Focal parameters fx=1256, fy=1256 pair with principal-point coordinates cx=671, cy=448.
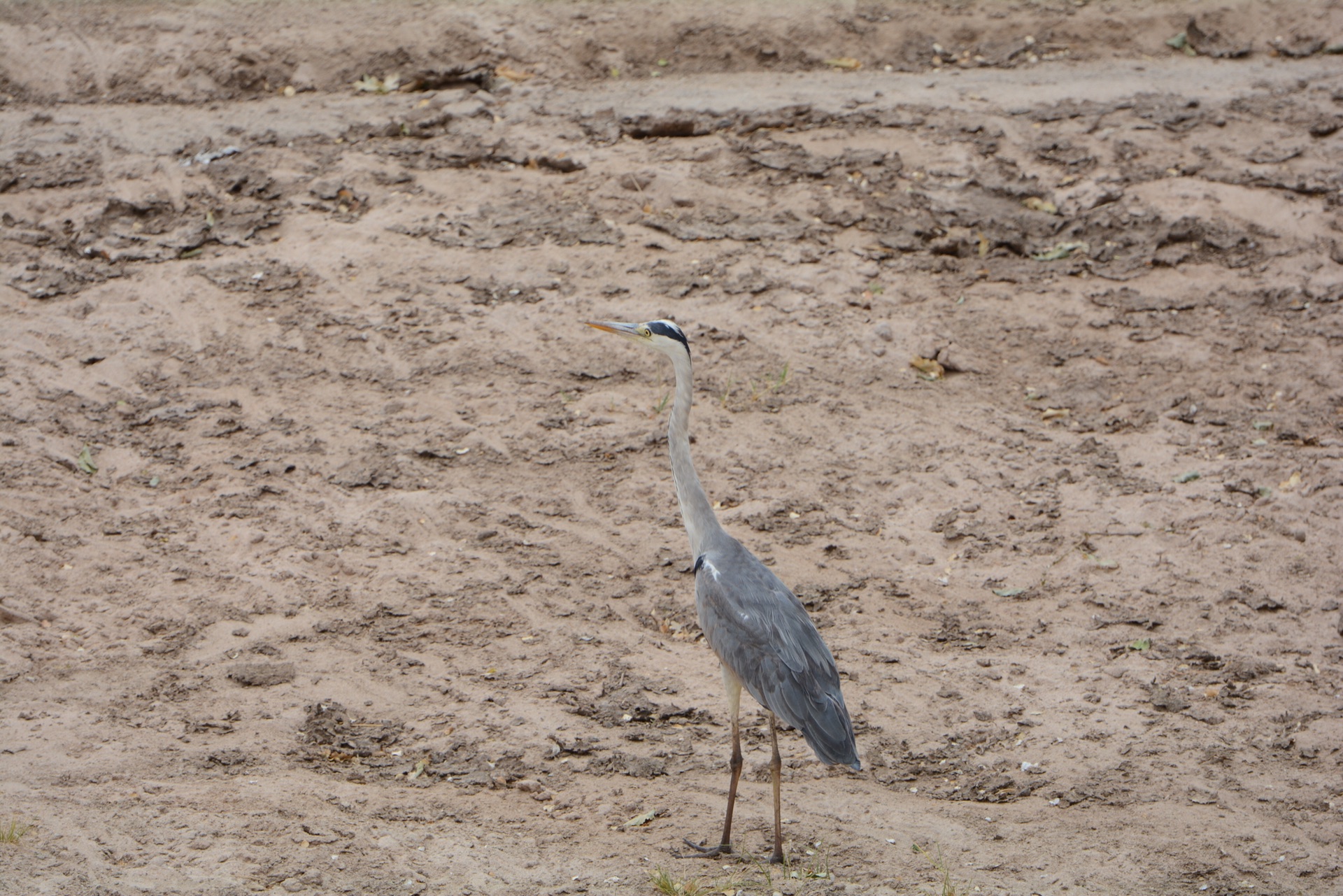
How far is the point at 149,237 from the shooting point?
8.94m

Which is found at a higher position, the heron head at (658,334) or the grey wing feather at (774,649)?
the heron head at (658,334)

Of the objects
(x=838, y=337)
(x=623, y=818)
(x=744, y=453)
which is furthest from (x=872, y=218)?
(x=623, y=818)

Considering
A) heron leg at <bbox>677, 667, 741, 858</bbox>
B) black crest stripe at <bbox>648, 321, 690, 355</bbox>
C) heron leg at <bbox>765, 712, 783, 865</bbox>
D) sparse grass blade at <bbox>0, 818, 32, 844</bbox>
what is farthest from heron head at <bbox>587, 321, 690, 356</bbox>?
sparse grass blade at <bbox>0, 818, 32, 844</bbox>

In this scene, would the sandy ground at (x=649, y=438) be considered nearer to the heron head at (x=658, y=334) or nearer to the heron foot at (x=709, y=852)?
the heron foot at (x=709, y=852)

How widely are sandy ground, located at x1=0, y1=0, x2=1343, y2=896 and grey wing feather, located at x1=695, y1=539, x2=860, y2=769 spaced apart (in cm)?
55

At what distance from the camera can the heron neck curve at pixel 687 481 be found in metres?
5.15

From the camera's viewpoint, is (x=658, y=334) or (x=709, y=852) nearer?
(x=709, y=852)

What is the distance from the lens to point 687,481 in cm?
516

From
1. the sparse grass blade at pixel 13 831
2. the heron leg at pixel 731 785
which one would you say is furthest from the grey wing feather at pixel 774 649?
the sparse grass blade at pixel 13 831

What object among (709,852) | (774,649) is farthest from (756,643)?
(709,852)

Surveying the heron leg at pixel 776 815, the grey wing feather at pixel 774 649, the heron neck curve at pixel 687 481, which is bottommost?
the heron leg at pixel 776 815

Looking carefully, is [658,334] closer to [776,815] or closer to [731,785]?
[731,785]

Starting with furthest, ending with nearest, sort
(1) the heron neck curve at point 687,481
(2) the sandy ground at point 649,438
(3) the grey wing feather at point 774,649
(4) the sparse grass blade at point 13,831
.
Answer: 1. (1) the heron neck curve at point 687,481
2. (2) the sandy ground at point 649,438
3. (3) the grey wing feather at point 774,649
4. (4) the sparse grass blade at point 13,831

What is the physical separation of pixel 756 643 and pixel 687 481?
2.59 feet
